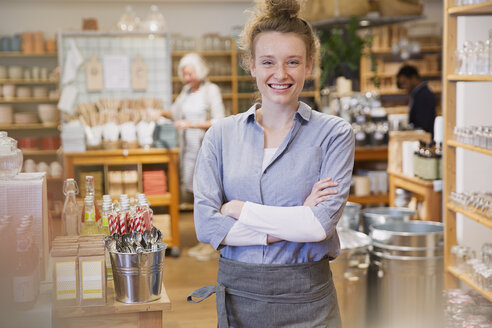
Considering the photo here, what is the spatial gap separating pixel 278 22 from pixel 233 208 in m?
0.59

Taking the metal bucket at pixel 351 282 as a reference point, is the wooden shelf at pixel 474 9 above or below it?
above

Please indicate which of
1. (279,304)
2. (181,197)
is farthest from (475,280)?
(181,197)

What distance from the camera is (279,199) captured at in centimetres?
193

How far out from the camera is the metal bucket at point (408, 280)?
3.38 metres

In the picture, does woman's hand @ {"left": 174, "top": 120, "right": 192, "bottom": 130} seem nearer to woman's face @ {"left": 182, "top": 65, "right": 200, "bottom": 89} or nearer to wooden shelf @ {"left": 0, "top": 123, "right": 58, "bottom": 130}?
woman's face @ {"left": 182, "top": 65, "right": 200, "bottom": 89}

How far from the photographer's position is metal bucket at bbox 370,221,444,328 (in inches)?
133

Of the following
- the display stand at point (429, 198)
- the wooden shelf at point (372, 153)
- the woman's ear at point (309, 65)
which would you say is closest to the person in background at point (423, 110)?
the wooden shelf at point (372, 153)

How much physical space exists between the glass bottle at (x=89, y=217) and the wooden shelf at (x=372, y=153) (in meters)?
3.95

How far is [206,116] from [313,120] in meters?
4.17

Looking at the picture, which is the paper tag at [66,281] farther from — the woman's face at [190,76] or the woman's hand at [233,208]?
the woman's face at [190,76]

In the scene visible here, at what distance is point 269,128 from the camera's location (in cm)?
203

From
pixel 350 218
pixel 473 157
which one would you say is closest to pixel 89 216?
pixel 350 218

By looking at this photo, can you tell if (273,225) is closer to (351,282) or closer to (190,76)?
(351,282)

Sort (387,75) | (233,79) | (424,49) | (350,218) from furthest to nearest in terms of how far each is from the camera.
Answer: (424,49) < (387,75) < (233,79) < (350,218)
